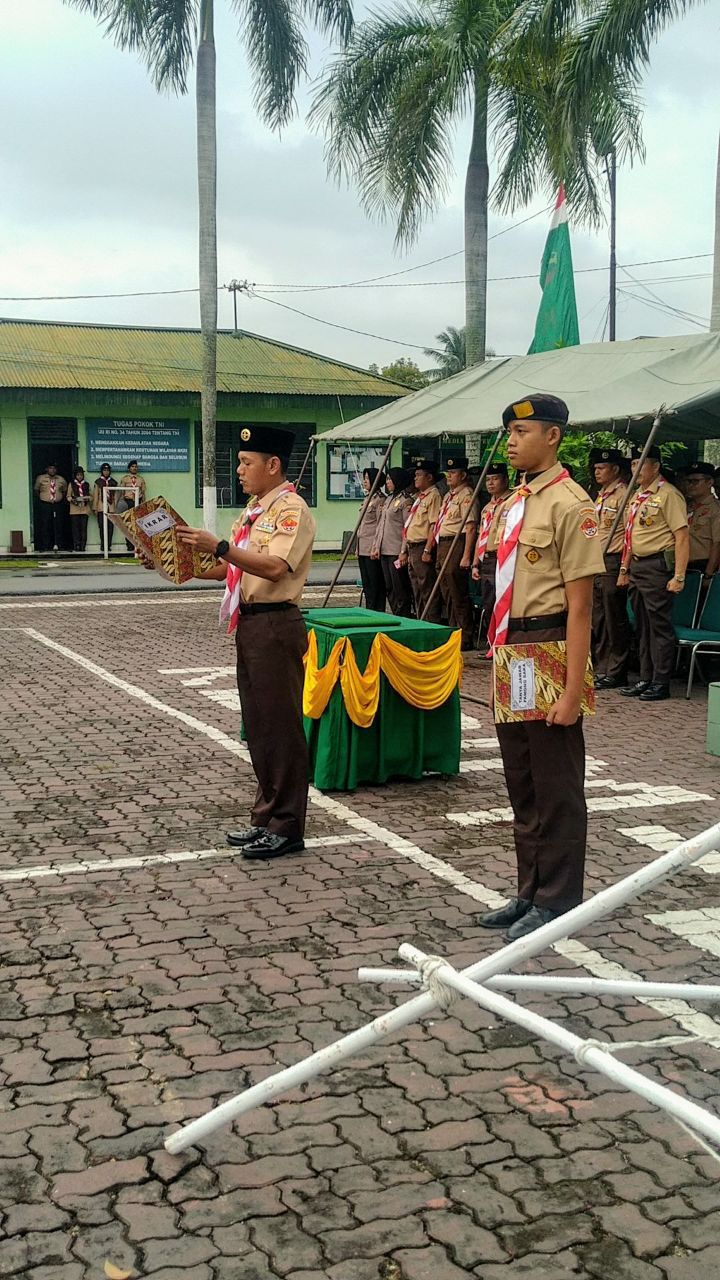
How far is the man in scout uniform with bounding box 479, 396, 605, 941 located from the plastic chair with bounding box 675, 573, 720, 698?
5.80 metres

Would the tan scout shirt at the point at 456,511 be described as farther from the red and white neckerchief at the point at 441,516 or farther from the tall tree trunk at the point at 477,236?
the tall tree trunk at the point at 477,236

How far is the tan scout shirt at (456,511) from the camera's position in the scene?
512 inches

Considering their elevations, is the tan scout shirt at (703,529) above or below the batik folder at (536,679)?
above

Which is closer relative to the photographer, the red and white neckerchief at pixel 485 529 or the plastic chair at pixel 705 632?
the plastic chair at pixel 705 632

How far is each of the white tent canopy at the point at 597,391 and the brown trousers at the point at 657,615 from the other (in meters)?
1.24

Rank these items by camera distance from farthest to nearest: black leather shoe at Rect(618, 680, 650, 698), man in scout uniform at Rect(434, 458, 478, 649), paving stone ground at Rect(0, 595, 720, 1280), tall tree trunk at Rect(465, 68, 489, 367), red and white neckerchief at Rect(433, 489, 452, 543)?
tall tree trunk at Rect(465, 68, 489, 367)
red and white neckerchief at Rect(433, 489, 452, 543)
man in scout uniform at Rect(434, 458, 478, 649)
black leather shoe at Rect(618, 680, 650, 698)
paving stone ground at Rect(0, 595, 720, 1280)

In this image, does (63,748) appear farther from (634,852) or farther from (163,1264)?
(163,1264)

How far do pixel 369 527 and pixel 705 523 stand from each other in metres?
5.84

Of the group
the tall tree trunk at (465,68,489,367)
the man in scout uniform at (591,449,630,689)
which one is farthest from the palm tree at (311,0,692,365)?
the man in scout uniform at (591,449,630,689)

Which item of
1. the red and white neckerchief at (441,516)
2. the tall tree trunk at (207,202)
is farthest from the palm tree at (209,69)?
the red and white neckerchief at (441,516)

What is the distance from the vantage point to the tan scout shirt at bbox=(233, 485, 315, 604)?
17.5ft

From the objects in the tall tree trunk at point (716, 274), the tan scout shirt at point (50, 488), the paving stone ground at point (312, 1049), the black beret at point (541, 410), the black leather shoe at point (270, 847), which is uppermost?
the tall tree trunk at point (716, 274)

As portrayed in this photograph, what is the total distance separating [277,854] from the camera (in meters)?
5.59

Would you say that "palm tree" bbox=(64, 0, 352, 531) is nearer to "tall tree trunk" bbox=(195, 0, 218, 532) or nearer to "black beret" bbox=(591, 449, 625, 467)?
"tall tree trunk" bbox=(195, 0, 218, 532)
